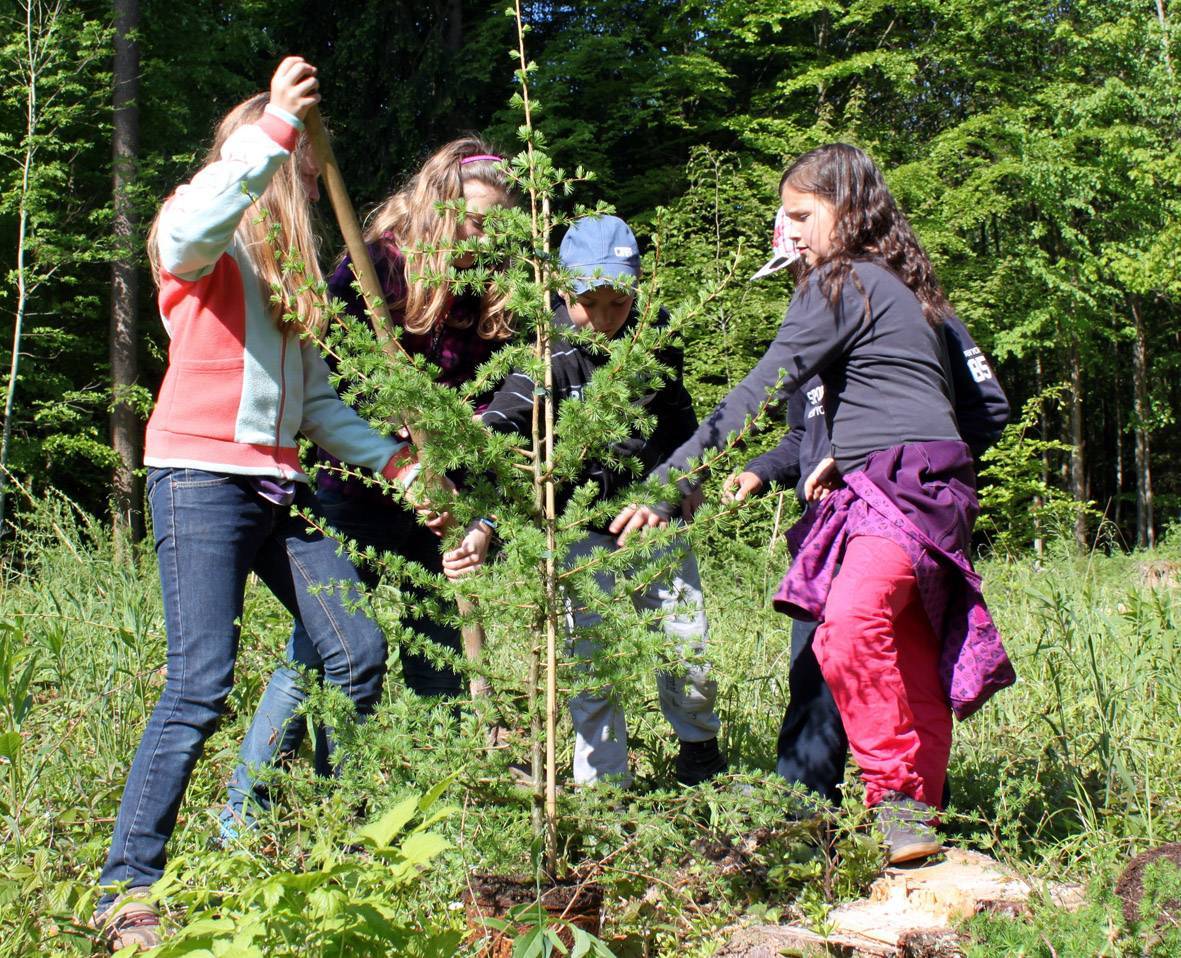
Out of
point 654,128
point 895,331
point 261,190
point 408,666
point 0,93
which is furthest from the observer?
point 654,128

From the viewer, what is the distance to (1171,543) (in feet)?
46.8

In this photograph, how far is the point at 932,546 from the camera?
8.61 ft

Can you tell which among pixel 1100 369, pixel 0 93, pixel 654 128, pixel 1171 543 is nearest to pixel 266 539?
pixel 0 93

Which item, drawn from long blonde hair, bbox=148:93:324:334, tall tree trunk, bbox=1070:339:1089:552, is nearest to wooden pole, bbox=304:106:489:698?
long blonde hair, bbox=148:93:324:334

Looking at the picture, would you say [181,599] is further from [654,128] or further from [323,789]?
[654,128]

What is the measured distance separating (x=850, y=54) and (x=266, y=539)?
18.2m

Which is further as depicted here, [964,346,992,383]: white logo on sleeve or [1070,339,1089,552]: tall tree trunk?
[1070,339,1089,552]: tall tree trunk

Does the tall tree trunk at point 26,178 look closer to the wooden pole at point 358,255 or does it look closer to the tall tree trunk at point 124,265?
the tall tree trunk at point 124,265

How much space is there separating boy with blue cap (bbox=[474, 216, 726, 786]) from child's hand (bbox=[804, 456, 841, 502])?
0.41 m

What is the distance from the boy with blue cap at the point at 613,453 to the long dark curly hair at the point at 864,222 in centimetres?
53

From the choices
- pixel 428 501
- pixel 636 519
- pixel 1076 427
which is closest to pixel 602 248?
pixel 636 519

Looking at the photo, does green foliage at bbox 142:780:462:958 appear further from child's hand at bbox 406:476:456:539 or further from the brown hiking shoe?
child's hand at bbox 406:476:456:539

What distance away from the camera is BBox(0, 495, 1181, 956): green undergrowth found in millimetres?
1745

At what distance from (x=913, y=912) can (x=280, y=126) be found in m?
2.17
